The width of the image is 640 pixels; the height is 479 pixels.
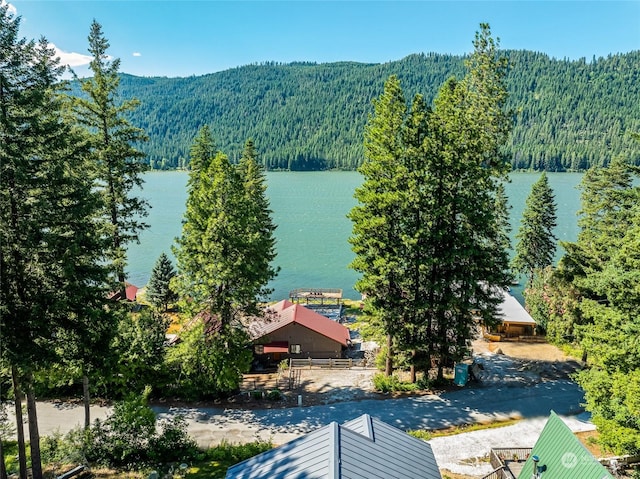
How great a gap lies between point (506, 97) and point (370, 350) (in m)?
17.1

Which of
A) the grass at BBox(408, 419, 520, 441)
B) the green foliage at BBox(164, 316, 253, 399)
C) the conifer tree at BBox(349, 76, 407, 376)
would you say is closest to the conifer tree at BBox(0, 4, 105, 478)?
the green foliage at BBox(164, 316, 253, 399)

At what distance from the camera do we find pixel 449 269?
2048 centimetres

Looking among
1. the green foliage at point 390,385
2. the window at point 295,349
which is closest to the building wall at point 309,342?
the window at point 295,349

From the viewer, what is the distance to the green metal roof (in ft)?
31.9

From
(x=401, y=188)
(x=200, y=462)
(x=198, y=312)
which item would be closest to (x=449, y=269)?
(x=401, y=188)

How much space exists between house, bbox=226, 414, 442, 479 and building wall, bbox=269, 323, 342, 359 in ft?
58.1

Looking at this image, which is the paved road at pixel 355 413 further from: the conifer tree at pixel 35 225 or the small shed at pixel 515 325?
the small shed at pixel 515 325

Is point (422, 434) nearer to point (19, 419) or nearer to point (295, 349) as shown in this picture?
point (295, 349)

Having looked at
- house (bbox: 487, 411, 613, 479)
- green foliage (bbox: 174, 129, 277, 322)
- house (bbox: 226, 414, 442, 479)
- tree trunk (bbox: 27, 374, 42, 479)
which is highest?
green foliage (bbox: 174, 129, 277, 322)

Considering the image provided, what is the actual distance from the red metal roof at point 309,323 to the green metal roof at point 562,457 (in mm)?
17031

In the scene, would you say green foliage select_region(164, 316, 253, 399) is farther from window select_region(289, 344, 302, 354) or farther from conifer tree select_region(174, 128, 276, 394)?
window select_region(289, 344, 302, 354)

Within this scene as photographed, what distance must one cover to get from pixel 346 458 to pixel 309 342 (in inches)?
787

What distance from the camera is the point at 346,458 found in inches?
320

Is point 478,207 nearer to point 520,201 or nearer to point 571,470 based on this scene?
point 571,470
